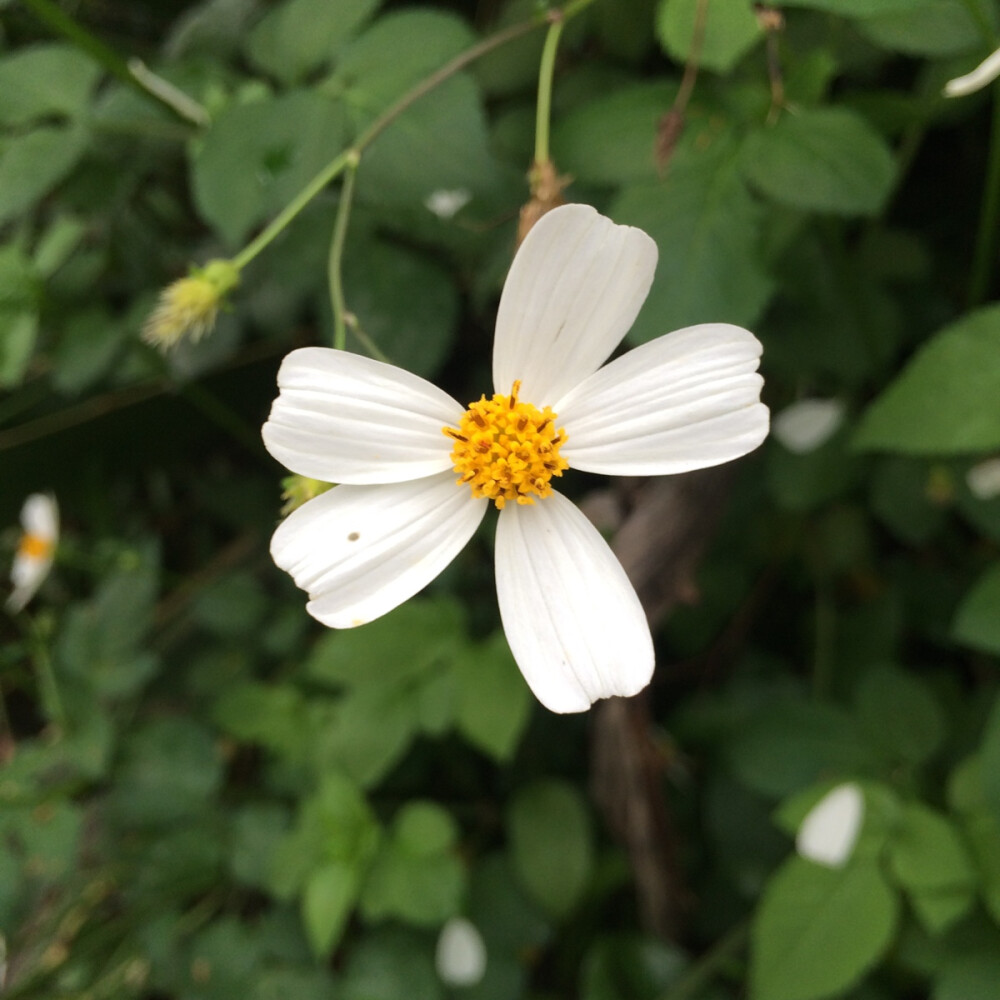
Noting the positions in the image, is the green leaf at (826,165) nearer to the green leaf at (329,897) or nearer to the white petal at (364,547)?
the white petal at (364,547)

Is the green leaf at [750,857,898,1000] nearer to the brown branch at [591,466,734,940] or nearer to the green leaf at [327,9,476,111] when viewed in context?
the brown branch at [591,466,734,940]

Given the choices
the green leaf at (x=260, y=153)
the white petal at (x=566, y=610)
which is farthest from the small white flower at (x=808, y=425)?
the green leaf at (x=260, y=153)

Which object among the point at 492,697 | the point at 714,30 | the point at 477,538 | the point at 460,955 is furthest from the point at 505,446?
the point at 460,955

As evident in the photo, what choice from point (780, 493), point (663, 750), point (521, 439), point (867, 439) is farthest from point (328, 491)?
point (663, 750)

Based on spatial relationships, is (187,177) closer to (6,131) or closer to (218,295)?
(6,131)

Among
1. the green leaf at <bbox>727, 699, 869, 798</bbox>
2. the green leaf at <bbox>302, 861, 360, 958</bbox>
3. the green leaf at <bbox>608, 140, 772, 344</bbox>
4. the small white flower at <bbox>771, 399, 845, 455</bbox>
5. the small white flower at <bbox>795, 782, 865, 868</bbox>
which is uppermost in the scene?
the green leaf at <bbox>608, 140, 772, 344</bbox>

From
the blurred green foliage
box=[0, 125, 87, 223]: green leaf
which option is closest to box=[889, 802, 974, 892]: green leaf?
the blurred green foliage
